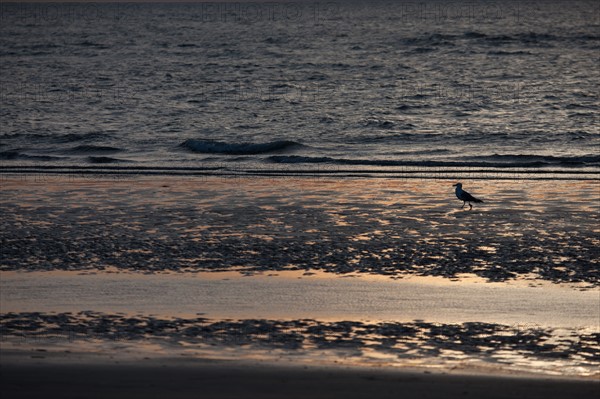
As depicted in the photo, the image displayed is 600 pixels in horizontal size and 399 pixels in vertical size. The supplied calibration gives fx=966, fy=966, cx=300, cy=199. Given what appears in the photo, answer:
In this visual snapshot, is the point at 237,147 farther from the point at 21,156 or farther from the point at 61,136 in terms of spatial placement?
the point at 61,136

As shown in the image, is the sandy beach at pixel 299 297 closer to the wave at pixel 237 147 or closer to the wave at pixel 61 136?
the wave at pixel 237 147

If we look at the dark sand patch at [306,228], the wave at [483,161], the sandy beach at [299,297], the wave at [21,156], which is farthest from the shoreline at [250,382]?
the wave at [21,156]

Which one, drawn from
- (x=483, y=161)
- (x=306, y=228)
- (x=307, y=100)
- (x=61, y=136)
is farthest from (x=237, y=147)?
(x=306, y=228)

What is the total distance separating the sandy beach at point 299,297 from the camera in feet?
24.0

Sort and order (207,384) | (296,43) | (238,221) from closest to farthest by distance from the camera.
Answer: (207,384) → (238,221) → (296,43)

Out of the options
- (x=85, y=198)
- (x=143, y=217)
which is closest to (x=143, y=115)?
(x=85, y=198)

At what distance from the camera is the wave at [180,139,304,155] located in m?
29.5

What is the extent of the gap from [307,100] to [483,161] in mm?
17205

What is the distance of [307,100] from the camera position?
1668 inches

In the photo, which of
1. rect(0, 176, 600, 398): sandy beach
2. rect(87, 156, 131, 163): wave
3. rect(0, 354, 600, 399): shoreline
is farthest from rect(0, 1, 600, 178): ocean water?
rect(0, 354, 600, 399): shoreline

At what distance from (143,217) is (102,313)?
21.0 feet

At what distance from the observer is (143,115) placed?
38.2m

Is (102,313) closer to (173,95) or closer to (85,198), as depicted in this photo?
(85,198)

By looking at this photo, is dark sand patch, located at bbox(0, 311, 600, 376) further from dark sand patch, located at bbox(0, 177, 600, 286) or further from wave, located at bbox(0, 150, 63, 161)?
wave, located at bbox(0, 150, 63, 161)
